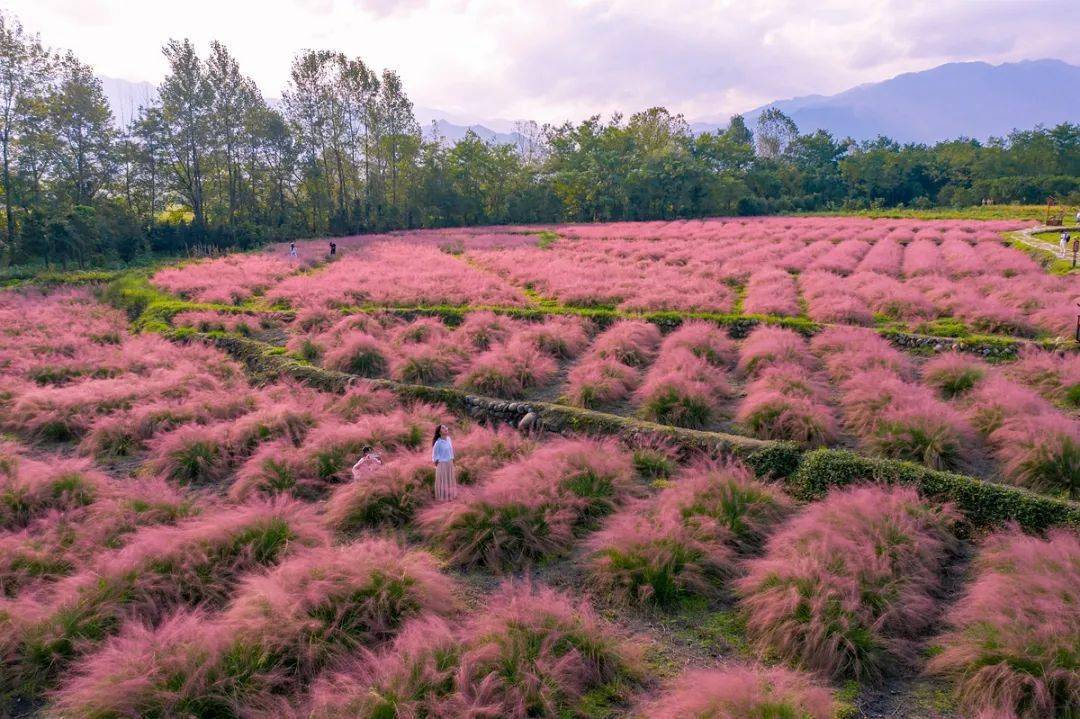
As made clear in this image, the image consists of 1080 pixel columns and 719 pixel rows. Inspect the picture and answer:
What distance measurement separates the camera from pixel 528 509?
25.0 feet

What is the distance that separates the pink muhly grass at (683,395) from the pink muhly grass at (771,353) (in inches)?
46.7

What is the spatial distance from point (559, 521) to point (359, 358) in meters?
8.31

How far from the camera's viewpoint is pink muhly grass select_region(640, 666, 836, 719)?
14.4 ft

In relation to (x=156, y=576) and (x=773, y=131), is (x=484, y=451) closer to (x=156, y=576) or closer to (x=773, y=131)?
(x=156, y=576)

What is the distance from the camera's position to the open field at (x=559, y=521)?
504 cm

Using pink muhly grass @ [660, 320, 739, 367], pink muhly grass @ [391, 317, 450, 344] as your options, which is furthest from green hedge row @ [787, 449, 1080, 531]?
pink muhly grass @ [391, 317, 450, 344]

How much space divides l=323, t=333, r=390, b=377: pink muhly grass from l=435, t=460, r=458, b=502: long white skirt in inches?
254

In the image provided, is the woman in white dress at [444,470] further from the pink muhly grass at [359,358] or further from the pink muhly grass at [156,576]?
the pink muhly grass at [359,358]

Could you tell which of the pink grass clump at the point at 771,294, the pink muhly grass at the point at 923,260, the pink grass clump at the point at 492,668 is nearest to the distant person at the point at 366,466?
the pink grass clump at the point at 492,668


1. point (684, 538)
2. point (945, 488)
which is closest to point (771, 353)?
point (945, 488)

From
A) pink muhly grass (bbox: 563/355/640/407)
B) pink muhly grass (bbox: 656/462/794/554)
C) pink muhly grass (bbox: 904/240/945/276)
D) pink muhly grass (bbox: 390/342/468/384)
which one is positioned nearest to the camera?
pink muhly grass (bbox: 656/462/794/554)

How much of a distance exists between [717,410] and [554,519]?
4978 mm

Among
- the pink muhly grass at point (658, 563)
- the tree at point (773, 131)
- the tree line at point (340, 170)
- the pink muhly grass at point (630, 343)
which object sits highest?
the tree at point (773, 131)

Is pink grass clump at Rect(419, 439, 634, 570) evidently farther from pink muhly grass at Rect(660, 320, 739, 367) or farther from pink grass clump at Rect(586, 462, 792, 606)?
pink muhly grass at Rect(660, 320, 739, 367)
